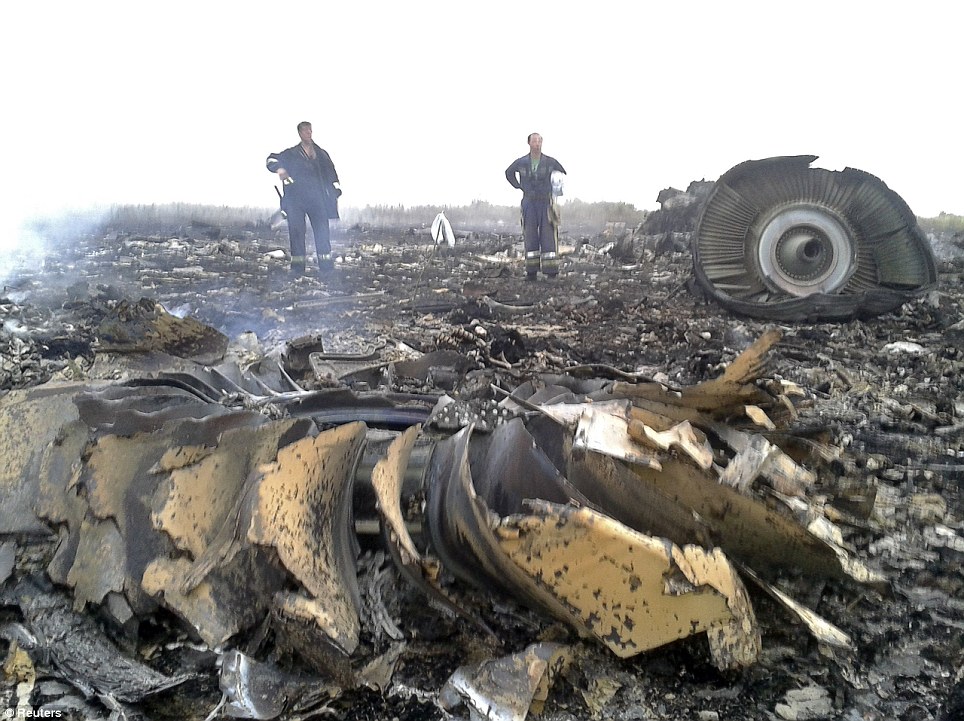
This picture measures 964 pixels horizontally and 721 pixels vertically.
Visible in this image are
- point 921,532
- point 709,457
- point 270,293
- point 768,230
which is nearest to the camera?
point 709,457

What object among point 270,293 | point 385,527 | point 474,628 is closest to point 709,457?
point 474,628

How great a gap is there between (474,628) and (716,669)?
0.71 metres

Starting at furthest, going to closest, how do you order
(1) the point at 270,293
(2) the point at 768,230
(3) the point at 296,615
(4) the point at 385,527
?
(1) the point at 270,293
(2) the point at 768,230
(4) the point at 385,527
(3) the point at 296,615

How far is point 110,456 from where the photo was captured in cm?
202

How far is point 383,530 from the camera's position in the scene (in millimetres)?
1905

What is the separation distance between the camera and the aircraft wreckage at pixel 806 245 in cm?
657

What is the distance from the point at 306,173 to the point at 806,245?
253 inches

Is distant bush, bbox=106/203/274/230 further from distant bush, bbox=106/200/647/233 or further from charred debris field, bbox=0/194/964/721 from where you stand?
charred debris field, bbox=0/194/964/721

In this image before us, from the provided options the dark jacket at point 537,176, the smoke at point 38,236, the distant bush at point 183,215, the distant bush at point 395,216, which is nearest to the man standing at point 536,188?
the dark jacket at point 537,176

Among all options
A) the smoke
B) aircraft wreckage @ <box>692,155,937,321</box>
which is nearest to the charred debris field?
aircraft wreckage @ <box>692,155,937,321</box>

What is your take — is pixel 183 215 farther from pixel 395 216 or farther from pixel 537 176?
pixel 537 176

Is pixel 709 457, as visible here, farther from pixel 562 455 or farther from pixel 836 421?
pixel 836 421

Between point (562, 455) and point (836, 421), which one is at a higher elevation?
point (562, 455)

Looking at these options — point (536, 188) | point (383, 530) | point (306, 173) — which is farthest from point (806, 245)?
point (383, 530)
